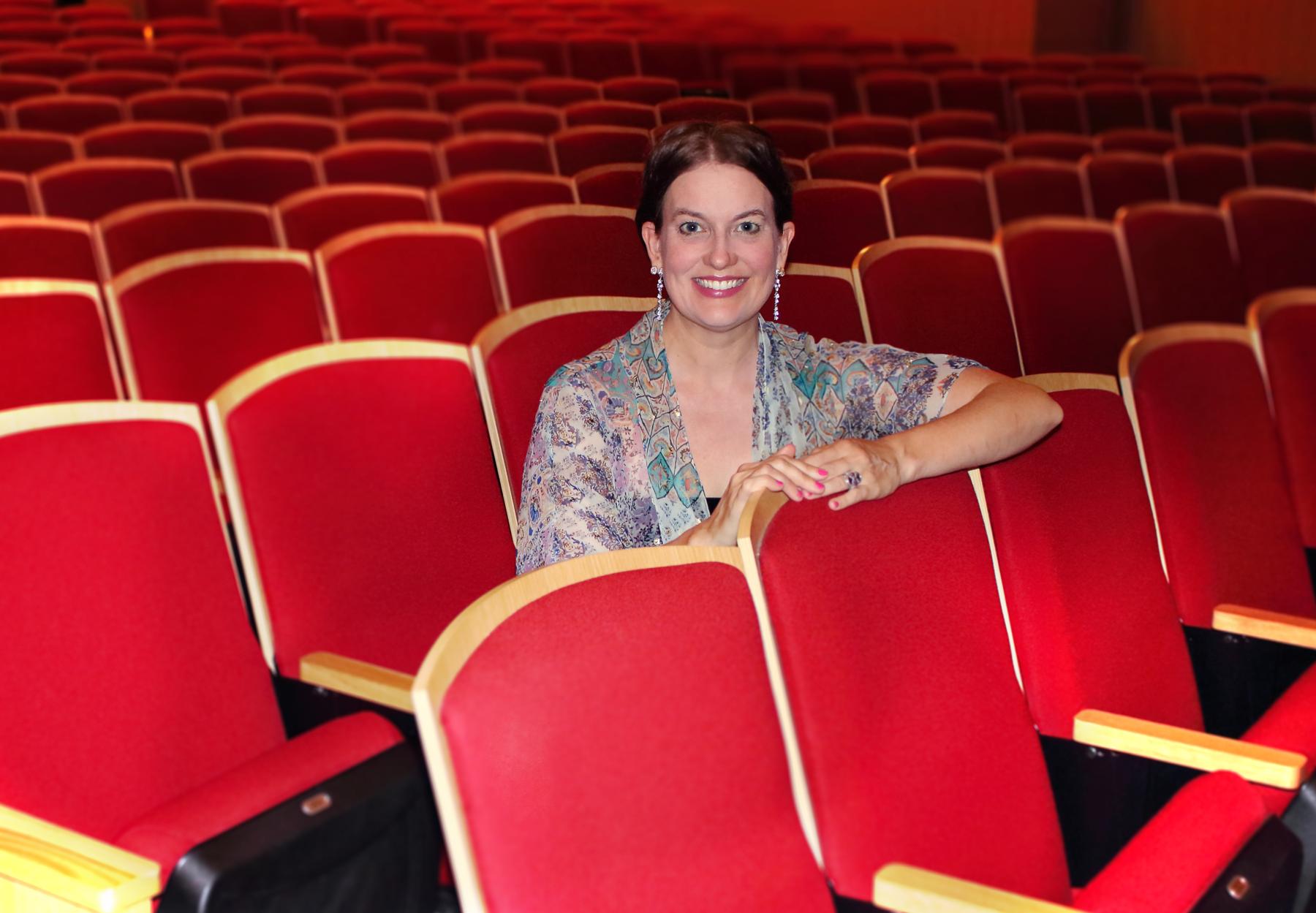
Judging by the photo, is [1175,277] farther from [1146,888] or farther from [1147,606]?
[1146,888]

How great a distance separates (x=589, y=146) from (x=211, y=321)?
3.10 ft

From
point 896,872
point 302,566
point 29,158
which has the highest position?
point 29,158

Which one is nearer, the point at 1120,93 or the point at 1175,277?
the point at 1175,277

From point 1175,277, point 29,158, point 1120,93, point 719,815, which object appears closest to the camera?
point 719,815

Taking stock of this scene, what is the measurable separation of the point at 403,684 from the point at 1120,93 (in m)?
3.49

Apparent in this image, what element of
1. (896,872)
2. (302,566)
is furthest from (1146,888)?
(302,566)

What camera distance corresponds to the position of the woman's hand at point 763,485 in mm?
785


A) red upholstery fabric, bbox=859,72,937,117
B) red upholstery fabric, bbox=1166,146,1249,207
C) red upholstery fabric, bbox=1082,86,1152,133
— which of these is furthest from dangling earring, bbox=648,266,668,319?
red upholstery fabric, bbox=1082,86,1152,133

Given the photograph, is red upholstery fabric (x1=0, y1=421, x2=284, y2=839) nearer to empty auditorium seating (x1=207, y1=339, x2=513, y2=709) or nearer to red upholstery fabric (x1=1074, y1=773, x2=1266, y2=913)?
empty auditorium seating (x1=207, y1=339, x2=513, y2=709)

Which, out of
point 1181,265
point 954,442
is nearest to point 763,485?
point 954,442

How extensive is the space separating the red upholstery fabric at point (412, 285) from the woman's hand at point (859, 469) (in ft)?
2.67

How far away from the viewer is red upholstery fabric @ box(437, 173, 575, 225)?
1.98 metres

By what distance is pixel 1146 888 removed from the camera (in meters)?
0.75

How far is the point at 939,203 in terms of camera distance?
6.99ft
